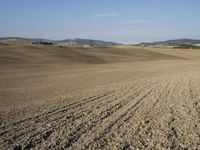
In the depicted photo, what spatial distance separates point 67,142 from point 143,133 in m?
2.10

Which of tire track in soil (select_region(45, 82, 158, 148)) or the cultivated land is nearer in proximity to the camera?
the cultivated land

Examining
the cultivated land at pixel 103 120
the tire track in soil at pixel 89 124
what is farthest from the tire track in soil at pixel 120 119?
the tire track in soil at pixel 89 124

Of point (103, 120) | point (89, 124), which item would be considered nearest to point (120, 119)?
point (103, 120)

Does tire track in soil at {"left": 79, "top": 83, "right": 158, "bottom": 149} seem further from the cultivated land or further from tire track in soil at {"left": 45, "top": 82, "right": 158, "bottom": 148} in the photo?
tire track in soil at {"left": 45, "top": 82, "right": 158, "bottom": 148}

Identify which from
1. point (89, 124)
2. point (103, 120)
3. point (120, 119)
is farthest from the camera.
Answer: point (120, 119)

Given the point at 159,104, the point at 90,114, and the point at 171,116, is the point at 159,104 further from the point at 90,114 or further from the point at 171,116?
the point at 90,114

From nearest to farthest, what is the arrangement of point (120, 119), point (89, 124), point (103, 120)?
1. point (89, 124)
2. point (103, 120)
3. point (120, 119)

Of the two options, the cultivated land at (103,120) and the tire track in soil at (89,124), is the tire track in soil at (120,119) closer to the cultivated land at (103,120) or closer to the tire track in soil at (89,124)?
the cultivated land at (103,120)

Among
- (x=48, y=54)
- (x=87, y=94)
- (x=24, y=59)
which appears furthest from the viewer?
(x=48, y=54)

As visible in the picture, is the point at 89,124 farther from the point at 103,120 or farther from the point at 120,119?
the point at 120,119

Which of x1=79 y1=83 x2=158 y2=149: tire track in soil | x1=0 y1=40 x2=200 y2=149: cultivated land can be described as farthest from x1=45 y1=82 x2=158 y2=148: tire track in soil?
x1=79 y1=83 x2=158 y2=149: tire track in soil

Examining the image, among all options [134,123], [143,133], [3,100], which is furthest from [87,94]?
[143,133]

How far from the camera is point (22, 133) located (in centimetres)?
1015

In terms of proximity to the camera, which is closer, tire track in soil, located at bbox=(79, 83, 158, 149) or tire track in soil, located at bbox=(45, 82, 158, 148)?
tire track in soil, located at bbox=(79, 83, 158, 149)
